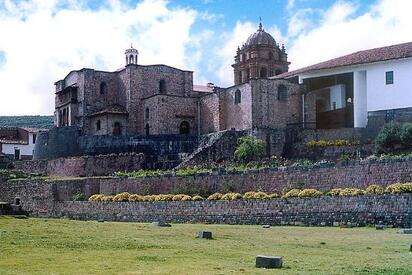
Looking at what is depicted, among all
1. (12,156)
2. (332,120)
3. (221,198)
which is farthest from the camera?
(12,156)

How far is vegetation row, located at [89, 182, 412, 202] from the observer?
26000mm

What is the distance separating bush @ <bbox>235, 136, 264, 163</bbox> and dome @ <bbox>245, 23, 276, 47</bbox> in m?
22.6

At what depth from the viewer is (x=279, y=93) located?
169ft

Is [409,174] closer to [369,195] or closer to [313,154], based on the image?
[369,195]

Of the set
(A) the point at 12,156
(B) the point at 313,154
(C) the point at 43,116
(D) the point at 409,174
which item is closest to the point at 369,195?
(D) the point at 409,174

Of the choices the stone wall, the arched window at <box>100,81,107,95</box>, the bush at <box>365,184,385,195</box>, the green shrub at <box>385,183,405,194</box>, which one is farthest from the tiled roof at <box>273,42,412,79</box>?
the green shrub at <box>385,183,405,194</box>

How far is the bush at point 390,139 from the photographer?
133 feet

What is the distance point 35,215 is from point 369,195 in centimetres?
2532

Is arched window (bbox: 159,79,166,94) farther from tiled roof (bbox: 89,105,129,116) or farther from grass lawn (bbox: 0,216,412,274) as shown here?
grass lawn (bbox: 0,216,412,274)

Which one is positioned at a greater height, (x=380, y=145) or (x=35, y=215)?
(x=380, y=145)

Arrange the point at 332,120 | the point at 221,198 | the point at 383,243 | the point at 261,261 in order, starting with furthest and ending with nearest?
the point at 332,120 < the point at 221,198 < the point at 383,243 < the point at 261,261

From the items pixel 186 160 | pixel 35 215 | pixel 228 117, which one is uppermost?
pixel 228 117

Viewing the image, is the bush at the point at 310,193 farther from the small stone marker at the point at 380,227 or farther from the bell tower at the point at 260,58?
the bell tower at the point at 260,58

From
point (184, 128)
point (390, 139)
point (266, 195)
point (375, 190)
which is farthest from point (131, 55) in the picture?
point (375, 190)
